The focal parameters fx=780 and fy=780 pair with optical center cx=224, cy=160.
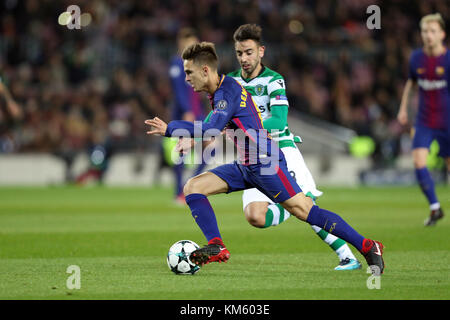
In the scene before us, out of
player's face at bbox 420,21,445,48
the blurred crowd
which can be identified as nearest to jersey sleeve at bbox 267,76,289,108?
player's face at bbox 420,21,445,48

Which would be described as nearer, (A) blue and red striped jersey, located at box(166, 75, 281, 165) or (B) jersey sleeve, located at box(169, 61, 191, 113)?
(A) blue and red striped jersey, located at box(166, 75, 281, 165)

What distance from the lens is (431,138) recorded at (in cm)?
1005

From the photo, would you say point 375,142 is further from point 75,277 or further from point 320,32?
point 75,277

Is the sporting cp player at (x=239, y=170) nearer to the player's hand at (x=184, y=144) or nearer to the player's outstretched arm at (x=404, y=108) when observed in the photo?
the player's hand at (x=184, y=144)

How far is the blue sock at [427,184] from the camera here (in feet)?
32.1

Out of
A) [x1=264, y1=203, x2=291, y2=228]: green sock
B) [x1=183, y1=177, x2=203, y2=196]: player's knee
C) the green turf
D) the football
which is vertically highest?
[x1=183, y1=177, x2=203, y2=196]: player's knee

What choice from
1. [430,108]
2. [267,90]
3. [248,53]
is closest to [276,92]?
[267,90]

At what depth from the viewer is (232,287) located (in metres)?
5.27

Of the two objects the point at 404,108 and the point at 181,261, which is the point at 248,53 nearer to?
the point at 181,261

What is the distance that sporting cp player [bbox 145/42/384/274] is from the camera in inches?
227

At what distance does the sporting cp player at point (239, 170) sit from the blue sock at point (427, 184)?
421cm

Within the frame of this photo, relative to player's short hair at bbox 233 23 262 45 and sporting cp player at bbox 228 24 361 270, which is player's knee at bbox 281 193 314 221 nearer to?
sporting cp player at bbox 228 24 361 270
